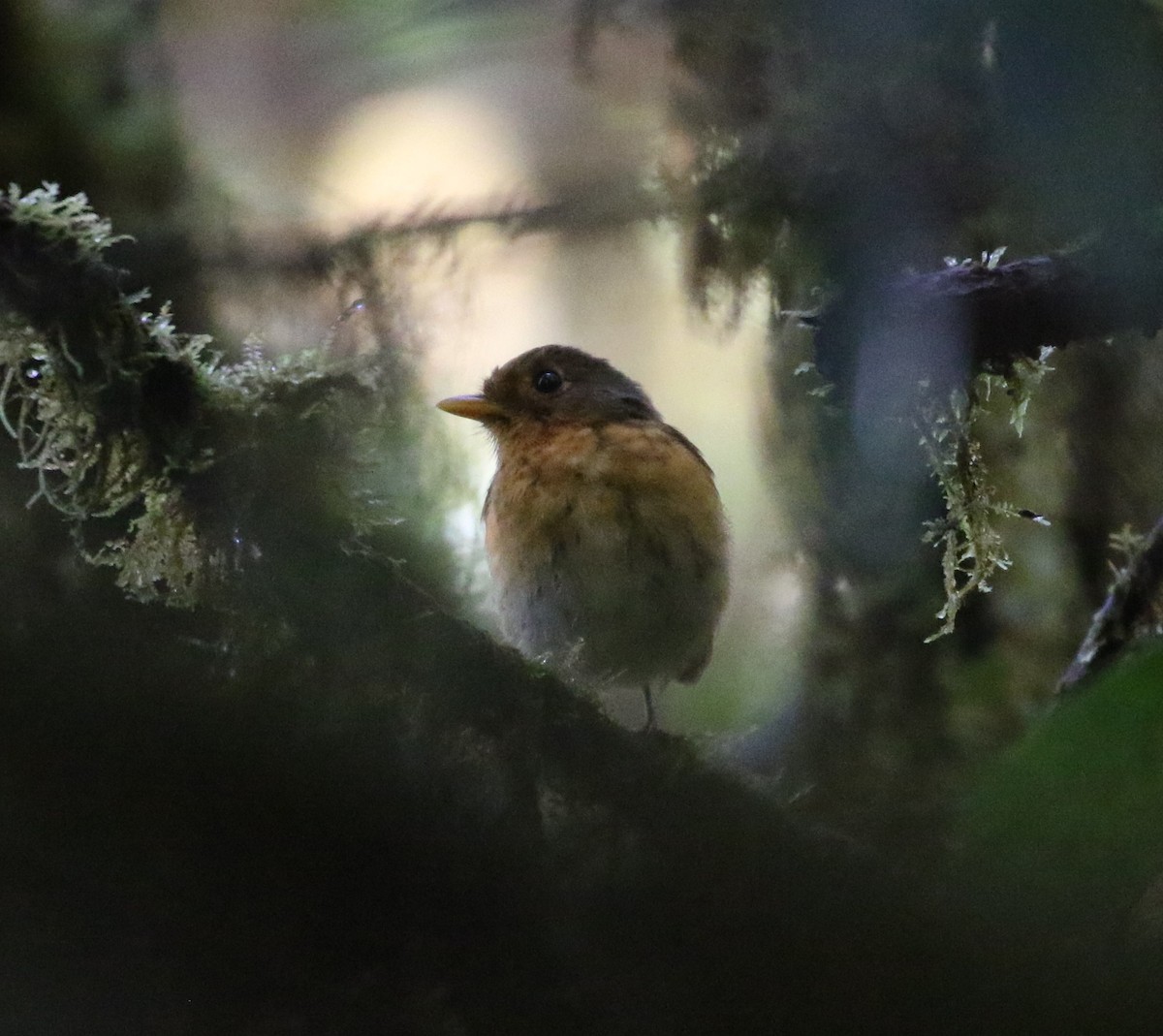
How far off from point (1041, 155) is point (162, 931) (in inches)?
42.8

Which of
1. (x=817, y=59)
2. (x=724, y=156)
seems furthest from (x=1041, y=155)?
(x=724, y=156)

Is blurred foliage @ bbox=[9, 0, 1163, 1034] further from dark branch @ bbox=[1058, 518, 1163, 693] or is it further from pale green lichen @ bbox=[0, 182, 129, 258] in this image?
dark branch @ bbox=[1058, 518, 1163, 693]

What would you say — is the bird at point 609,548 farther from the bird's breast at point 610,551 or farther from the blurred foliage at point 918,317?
the blurred foliage at point 918,317

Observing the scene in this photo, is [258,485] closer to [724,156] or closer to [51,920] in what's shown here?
[51,920]

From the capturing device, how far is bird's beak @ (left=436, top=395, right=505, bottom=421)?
3719 mm

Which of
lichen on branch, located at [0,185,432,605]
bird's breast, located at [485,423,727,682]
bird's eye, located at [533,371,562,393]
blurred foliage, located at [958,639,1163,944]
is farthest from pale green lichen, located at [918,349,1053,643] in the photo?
bird's eye, located at [533,371,562,393]

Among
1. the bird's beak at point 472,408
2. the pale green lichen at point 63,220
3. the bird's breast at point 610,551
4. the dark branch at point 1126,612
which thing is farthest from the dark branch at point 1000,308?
the bird's beak at point 472,408

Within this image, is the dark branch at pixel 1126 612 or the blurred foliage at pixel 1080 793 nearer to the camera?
the blurred foliage at pixel 1080 793

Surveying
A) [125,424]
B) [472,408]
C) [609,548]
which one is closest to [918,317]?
[125,424]

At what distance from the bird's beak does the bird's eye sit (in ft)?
0.55

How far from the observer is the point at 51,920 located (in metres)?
1.20

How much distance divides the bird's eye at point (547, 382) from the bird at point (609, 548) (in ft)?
0.74

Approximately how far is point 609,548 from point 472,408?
0.73 meters

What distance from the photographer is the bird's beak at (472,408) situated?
3719 millimetres
